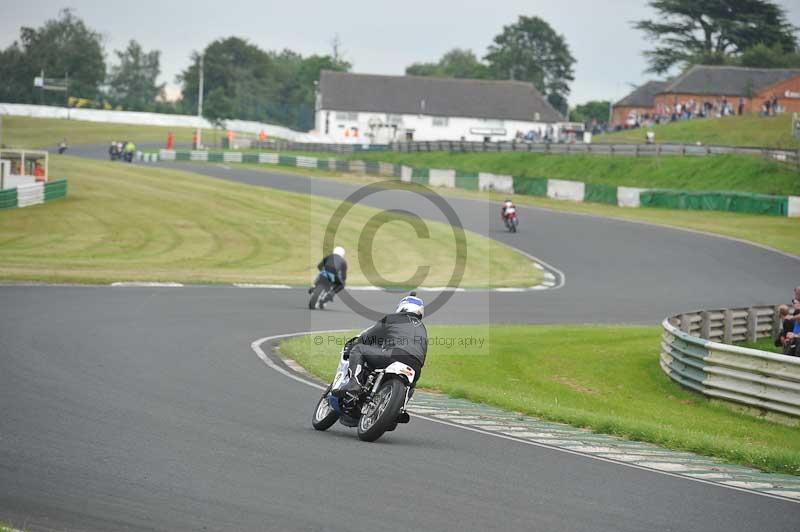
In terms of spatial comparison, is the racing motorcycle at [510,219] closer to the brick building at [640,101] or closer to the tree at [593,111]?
the brick building at [640,101]

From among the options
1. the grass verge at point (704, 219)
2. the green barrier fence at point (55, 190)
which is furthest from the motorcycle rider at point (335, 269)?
the green barrier fence at point (55, 190)

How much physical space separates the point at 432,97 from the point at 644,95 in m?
24.6

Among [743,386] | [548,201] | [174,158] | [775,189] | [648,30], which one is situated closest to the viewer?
[743,386]

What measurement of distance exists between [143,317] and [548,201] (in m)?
43.5

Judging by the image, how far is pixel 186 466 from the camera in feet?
28.8

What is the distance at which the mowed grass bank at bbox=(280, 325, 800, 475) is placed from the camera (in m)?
12.3

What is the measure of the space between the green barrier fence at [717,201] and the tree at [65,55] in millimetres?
104664

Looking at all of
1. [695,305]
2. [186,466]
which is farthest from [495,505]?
[695,305]

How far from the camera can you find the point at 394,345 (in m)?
10.6

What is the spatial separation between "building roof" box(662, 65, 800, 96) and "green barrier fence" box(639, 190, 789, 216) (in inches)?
1920

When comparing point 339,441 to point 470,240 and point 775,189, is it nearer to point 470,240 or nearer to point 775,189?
point 470,240

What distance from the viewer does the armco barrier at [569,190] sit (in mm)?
53312

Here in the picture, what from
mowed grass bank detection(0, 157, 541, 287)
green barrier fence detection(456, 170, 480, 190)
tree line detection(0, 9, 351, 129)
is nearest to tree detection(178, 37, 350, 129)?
tree line detection(0, 9, 351, 129)

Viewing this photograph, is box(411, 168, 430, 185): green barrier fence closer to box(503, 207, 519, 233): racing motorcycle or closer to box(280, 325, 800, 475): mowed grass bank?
box(503, 207, 519, 233): racing motorcycle
